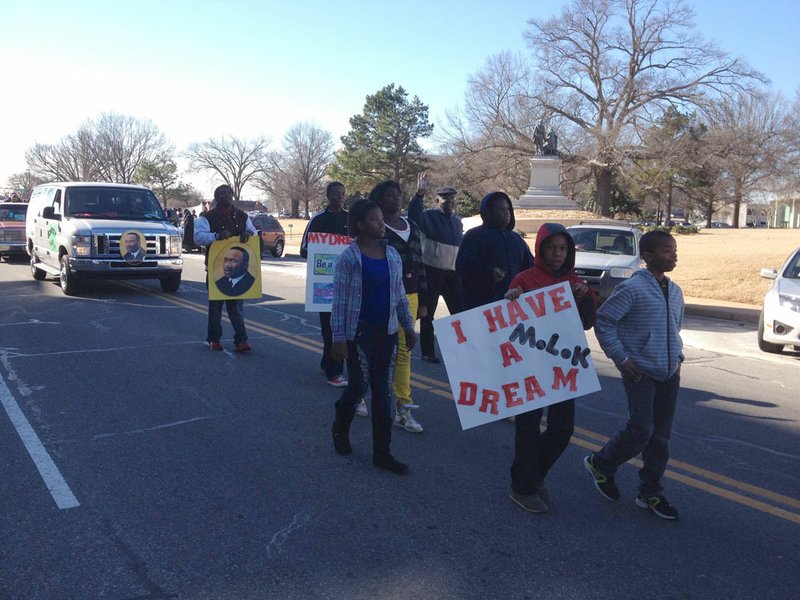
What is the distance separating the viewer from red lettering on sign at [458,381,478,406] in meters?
4.57

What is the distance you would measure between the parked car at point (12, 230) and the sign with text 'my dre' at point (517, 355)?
67.1ft

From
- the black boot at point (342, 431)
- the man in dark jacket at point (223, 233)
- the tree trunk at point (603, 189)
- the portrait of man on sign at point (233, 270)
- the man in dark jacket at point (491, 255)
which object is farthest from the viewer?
the tree trunk at point (603, 189)

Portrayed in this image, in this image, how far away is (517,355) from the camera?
4508 millimetres

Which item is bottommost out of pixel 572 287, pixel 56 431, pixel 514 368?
pixel 56 431

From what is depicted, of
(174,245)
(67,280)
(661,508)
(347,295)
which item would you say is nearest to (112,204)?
(174,245)

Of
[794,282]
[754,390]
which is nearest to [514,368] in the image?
[754,390]

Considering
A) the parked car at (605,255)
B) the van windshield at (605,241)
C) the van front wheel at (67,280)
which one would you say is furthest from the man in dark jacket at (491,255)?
the van front wheel at (67,280)

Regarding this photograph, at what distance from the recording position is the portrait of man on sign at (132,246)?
45.1ft

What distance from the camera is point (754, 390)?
8.02m

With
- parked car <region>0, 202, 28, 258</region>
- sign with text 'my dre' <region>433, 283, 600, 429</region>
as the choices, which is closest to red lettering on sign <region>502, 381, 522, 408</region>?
sign with text 'my dre' <region>433, 283, 600, 429</region>

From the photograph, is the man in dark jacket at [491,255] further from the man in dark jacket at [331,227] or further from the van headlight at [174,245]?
the van headlight at [174,245]

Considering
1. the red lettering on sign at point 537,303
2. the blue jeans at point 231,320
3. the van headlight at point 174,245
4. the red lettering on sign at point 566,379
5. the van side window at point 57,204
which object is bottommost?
the blue jeans at point 231,320

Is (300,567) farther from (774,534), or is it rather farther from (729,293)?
(729,293)

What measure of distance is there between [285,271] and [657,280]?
676 inches
